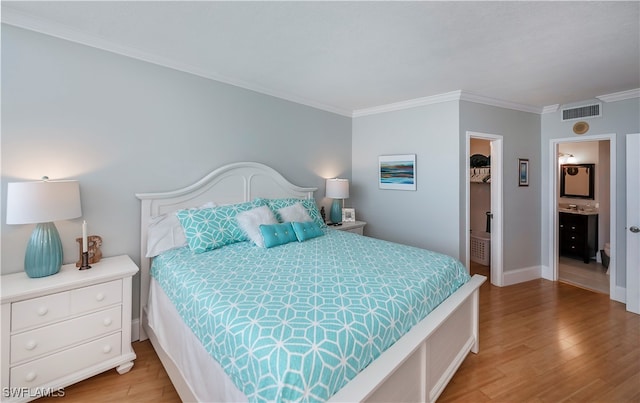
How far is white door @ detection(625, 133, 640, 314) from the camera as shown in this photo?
2986mm

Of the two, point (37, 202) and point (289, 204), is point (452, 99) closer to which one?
point (289, 204)

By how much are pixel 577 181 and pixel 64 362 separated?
7.13 metres

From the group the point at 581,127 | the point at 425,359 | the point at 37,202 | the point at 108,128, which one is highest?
the point at 581,127

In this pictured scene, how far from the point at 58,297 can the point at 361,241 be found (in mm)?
2188

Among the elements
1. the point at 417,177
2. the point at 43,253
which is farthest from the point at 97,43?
the point at 417,177

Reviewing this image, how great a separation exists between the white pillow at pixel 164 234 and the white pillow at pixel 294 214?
3.00ft

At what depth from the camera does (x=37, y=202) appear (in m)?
1.75

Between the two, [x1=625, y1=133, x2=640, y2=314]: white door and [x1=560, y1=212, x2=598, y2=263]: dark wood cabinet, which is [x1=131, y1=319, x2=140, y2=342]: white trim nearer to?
[x1=625, y1=133, x2=640, y2=314]: white door

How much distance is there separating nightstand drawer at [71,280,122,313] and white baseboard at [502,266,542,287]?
4.19 meters

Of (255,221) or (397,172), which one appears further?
(397,172)

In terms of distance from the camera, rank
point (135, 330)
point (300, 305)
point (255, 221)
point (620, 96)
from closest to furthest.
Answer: point (300, 305) < point (135, 330) < point (255, 221) < point (620, 96)

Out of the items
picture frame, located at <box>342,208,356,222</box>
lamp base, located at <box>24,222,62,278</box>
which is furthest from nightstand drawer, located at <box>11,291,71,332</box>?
picture frame, located at <box>342,208,356,222</box>

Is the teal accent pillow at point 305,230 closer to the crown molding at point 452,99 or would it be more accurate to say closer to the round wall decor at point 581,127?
the crown molding at point 452,99

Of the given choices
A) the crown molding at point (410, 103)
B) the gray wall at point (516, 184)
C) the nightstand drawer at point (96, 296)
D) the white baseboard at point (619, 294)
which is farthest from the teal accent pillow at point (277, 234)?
the white baseboard at point (619, 294)
